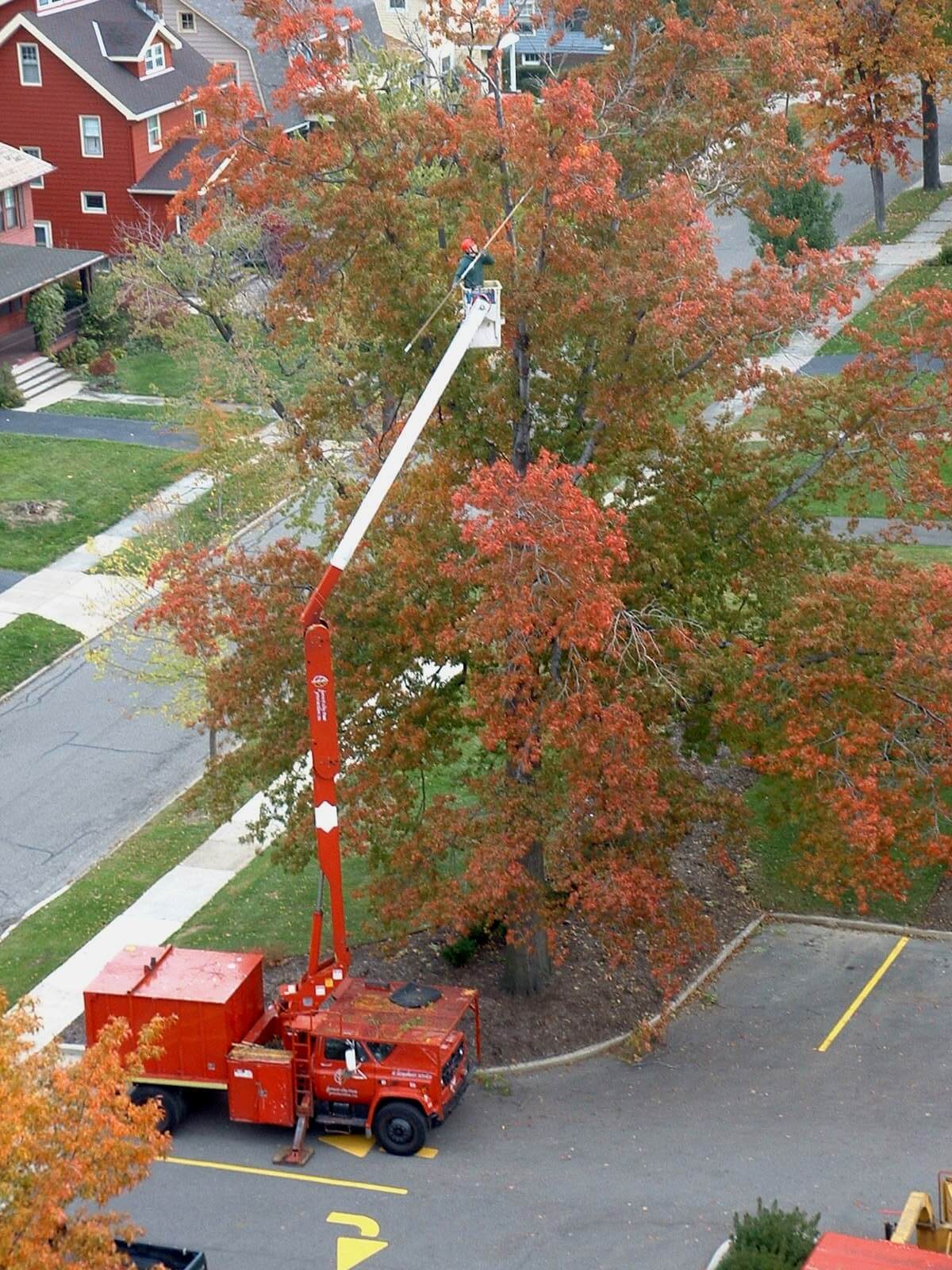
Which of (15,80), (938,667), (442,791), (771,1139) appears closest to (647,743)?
(938,667)

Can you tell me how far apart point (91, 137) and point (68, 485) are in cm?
1851

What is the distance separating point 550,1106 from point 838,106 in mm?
42420

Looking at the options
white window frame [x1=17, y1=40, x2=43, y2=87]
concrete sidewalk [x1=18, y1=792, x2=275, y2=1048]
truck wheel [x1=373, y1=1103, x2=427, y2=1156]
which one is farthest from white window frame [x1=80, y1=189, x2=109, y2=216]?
truck wheel [x1=373, y1=1103, x2=427, y2=1156]

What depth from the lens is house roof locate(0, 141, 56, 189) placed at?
51.9m

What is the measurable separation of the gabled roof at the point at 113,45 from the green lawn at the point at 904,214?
2290cm

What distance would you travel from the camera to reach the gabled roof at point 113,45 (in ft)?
181

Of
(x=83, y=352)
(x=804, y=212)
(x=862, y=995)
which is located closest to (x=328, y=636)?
(x=862, y=995)

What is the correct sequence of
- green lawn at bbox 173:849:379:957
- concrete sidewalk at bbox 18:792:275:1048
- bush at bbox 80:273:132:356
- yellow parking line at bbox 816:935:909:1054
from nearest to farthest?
yellow parking line at bbox 816:935:909:1054, concrete sidewalk at bbox 18:792:275:1048, green lawn at bbox 173:849:379:957, bush at bbox 80:273:132:356

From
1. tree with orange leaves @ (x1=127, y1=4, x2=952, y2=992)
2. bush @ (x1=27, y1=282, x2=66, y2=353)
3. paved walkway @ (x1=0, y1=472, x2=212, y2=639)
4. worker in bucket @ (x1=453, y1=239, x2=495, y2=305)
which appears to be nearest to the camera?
worker in bucket @ (x1=453, y1=239, x2=495, y2=305)

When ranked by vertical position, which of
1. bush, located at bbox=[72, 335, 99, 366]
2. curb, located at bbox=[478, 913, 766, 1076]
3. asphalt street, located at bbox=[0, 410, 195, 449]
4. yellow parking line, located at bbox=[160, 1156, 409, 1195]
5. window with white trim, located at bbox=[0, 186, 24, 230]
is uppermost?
window with white trim, located at bbox=[0, 186, 24, 230]

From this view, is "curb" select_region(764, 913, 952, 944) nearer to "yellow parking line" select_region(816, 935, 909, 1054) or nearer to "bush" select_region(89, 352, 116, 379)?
"yellow parking line" select_region(816, 935, 909, 1054)

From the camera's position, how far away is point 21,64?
55844 mm

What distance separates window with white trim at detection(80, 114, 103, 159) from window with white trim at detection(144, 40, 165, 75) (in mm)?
2886

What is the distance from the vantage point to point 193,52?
60.1 meters
